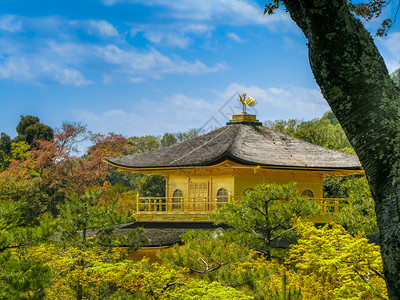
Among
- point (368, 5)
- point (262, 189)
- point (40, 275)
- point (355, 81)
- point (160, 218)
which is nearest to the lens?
point (355, 81)

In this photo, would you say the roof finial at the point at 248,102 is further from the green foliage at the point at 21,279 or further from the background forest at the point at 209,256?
the green foliage at the point at 21,279

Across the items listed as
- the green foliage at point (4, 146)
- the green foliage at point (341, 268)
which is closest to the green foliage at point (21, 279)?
the green foliage at point (341, 268)

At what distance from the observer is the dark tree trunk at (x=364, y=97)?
9.47 feet

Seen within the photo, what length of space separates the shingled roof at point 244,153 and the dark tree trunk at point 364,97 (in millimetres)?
12926

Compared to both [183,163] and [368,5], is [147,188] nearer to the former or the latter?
[183,163]

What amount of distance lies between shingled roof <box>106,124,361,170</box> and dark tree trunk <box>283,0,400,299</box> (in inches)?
509

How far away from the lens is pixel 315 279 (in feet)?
33.2

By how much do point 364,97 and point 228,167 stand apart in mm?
14157

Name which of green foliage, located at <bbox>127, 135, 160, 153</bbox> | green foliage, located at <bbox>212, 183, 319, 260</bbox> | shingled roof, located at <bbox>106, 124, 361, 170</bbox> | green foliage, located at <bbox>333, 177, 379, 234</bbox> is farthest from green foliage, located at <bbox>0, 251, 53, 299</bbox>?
green foliage, located at <bbox>127, 135, 160, 153</bbox>

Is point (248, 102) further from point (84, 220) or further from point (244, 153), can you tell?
point (84, 220)

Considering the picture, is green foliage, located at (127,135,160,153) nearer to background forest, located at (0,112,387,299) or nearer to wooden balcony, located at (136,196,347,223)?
wooden balcony, located at (136,196,347,223)

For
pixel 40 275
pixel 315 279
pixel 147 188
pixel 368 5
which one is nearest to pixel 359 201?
pixel 315 279

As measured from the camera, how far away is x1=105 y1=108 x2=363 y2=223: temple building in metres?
17.0

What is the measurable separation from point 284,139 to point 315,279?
1082cm
